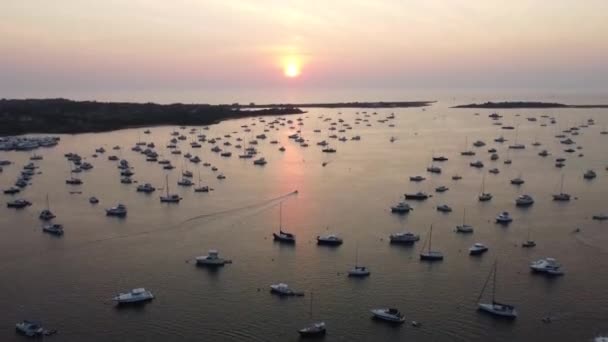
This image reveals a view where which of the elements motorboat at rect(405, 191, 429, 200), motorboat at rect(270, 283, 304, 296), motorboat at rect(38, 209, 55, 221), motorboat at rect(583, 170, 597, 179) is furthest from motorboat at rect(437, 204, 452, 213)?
motorboat at rect(38, 209, 55, 221)

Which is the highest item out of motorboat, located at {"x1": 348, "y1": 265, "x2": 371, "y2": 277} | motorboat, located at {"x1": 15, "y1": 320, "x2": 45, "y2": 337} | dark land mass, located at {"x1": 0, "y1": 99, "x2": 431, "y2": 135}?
dark land mass, located at {"x1": 0, "y1": 99, "x2": 431, "y2": 135}

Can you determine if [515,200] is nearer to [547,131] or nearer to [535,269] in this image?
[535,269]

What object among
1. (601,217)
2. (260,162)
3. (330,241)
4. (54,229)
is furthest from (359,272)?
(260,162)

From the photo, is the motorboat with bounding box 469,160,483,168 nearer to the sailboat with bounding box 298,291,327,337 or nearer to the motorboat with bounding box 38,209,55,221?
the motorboat with bounding box 38,209,55,221

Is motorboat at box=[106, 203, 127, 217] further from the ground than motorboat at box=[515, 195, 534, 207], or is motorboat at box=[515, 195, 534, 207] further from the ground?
motorboat at box=[515, 195, 534, 207]

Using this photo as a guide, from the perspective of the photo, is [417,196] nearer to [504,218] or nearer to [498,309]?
[504,218]

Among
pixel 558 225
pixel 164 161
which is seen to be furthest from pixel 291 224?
pixel 164 161

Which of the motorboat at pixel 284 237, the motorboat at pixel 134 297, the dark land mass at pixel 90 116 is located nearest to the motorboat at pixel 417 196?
the motorboat at pixel 284 237
